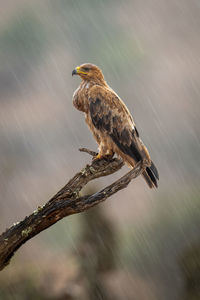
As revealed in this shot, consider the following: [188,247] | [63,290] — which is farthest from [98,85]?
[188,247]

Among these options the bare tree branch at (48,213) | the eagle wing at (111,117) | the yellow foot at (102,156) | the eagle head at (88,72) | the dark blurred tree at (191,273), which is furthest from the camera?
the dark blurred tree at (191,273)

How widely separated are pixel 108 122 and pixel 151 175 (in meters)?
1.06

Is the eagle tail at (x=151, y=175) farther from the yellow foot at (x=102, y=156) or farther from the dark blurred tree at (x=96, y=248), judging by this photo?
the dark blurred tree at (x=96, y=248)

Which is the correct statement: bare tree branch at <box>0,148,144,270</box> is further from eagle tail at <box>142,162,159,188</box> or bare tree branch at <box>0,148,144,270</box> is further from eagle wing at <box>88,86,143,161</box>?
eagle wing at <box>88,86,143,161</box>

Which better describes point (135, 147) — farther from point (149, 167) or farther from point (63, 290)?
point (63, 290)

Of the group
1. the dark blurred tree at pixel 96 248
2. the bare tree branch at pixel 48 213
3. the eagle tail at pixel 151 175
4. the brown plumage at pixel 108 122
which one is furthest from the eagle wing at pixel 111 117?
the dark blurred tree at pixel 96 248

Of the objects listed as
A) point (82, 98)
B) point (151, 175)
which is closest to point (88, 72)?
point (82, 98)

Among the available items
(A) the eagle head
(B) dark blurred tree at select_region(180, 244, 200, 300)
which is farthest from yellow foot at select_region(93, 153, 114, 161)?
(B) dark blurred tree at select_region(180, 244, 200, 300)

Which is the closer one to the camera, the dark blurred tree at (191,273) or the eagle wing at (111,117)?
the eagle wing at (111,117)

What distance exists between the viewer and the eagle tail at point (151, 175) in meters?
5.54

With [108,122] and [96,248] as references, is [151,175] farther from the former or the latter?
[96,248]

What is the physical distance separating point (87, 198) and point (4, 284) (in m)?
11.0

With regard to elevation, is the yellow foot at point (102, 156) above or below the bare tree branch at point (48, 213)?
above

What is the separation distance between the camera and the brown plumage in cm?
584
